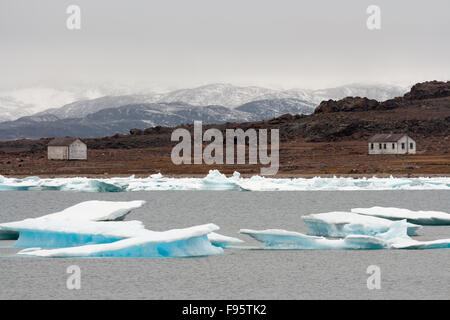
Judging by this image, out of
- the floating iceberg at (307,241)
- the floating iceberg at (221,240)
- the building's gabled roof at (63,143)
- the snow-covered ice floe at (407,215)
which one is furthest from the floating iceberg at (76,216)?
the building's gabled roof at (63,143)

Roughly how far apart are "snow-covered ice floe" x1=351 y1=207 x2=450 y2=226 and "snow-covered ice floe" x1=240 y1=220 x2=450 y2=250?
12.0 feet

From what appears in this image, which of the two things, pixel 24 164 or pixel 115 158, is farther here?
pixel 115 158

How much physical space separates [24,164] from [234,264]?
60.3 metres

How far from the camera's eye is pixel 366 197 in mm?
41406

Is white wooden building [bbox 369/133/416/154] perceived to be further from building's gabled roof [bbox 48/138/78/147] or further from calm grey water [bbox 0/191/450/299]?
calm grey water [bbox 0/191/450/299]

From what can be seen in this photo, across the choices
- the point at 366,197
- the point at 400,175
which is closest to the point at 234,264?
the point at 366,197

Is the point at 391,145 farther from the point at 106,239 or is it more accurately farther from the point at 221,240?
the point at 106,239

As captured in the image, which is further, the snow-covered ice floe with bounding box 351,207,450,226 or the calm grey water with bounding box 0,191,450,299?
the snow-covered ice floe with bounding box 351,207,450,226

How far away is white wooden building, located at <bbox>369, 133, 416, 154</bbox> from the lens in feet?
A: 234

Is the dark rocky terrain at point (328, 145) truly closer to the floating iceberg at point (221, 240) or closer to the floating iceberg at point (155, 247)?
the floating iceberg at point (221, 240)

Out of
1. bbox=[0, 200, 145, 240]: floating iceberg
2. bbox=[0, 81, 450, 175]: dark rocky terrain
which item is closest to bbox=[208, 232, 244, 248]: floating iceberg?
→ bbox=[0, 200, 145, 240]: floating iceberg

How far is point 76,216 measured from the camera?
1616 centimetres
